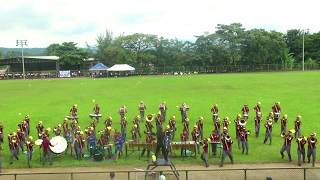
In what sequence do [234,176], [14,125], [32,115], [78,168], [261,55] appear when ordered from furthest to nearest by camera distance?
[261,55] < [32,115] < [14,125] < [78,168] < [234,176]

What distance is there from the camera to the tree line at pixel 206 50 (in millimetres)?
109938

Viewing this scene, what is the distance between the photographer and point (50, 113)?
36812mm

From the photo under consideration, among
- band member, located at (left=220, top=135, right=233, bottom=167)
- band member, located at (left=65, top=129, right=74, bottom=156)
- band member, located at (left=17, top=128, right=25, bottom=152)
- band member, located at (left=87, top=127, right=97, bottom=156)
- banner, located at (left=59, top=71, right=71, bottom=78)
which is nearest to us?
band member, located at (left=220, top=135, right=233, bottom=167)

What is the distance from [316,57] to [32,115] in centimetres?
9432

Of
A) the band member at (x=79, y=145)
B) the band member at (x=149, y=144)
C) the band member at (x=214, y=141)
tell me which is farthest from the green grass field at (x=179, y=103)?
the band member at (x=214, y=141)

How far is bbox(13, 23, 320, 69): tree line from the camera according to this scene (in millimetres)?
109938

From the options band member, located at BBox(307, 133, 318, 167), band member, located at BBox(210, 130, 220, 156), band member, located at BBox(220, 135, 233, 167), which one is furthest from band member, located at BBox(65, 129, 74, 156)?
band member, located at BBox(307, 133, 318, 167)

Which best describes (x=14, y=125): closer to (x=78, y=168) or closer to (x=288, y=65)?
(x=78, y=168)

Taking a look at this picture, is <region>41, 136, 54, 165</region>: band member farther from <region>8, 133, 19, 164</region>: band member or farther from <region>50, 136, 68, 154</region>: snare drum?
<region>8, 133, 19, 164</region>: band member

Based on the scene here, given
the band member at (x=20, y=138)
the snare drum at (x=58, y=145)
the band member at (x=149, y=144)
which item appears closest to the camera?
the snare drum at (x=58, y=145)

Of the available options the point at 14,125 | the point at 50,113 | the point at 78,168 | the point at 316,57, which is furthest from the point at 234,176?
the point at 316,57

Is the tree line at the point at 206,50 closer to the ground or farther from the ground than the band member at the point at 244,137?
farther from the ground

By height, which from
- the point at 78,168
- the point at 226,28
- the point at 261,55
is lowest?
the point at 78,168

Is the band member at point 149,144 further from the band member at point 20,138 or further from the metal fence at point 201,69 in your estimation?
the metal fence at point 201,69
